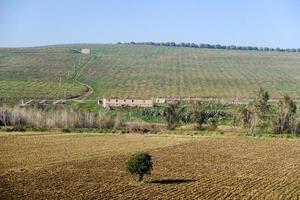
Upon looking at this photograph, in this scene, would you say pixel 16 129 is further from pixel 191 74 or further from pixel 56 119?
pixel 191 74

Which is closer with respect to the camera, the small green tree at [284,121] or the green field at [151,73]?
the small green tree at [284,121]

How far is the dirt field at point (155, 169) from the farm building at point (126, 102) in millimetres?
39128

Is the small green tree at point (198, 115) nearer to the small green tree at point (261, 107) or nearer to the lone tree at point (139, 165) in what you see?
the small green tree at point (261, 107)

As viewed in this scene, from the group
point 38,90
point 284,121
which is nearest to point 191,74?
point 38,90

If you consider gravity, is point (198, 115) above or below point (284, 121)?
below

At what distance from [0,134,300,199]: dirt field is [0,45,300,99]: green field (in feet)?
183

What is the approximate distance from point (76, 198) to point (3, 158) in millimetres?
19512

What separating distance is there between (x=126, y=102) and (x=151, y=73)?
114 ft

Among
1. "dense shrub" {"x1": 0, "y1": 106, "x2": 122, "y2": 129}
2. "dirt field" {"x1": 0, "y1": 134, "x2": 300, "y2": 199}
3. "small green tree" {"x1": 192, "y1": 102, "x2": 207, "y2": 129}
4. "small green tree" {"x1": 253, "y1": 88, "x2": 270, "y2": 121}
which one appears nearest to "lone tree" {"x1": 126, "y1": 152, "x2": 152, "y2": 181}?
"dirt field" {"x1": 0, "y1": 134, "x2": 300, "y2": 199}

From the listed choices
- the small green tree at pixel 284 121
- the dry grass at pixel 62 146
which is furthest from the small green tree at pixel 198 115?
the dry grass at pixel 62 146

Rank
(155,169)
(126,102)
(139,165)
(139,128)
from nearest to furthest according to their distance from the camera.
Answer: (139,165) < (155,169) < (139,128) < (126,102)

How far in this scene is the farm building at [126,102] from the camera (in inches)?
4222

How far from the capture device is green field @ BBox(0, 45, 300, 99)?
12319 centimetres

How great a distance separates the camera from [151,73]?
14288 cm
